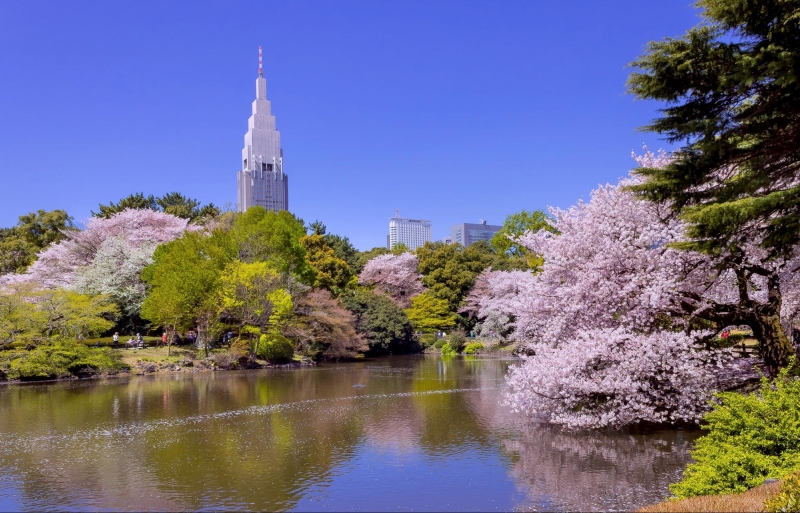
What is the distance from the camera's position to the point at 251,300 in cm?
3078

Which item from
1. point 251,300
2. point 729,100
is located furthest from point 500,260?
point 729,100

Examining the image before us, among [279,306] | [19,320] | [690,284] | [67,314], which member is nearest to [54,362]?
[67,314]

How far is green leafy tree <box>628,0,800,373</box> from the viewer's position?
8.19m

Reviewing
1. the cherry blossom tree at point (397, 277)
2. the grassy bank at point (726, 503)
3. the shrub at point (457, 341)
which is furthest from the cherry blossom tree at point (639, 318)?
the cherry blossom tree at point (397, 277)

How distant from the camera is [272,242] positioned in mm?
34188

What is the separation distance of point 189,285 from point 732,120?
2572 cm

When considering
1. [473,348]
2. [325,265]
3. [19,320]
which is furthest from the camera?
[473,348]

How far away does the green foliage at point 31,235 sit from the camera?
140ft

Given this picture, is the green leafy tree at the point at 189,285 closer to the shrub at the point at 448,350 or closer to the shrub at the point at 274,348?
the shrub at the point at 274,348

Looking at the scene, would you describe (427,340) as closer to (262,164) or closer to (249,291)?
(249,291)

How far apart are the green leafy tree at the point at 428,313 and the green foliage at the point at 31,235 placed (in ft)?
88.6

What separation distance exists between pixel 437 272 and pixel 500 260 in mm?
5759

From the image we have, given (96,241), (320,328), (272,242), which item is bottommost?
(320,328)

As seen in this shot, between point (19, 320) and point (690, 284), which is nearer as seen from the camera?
point (690, 284)
